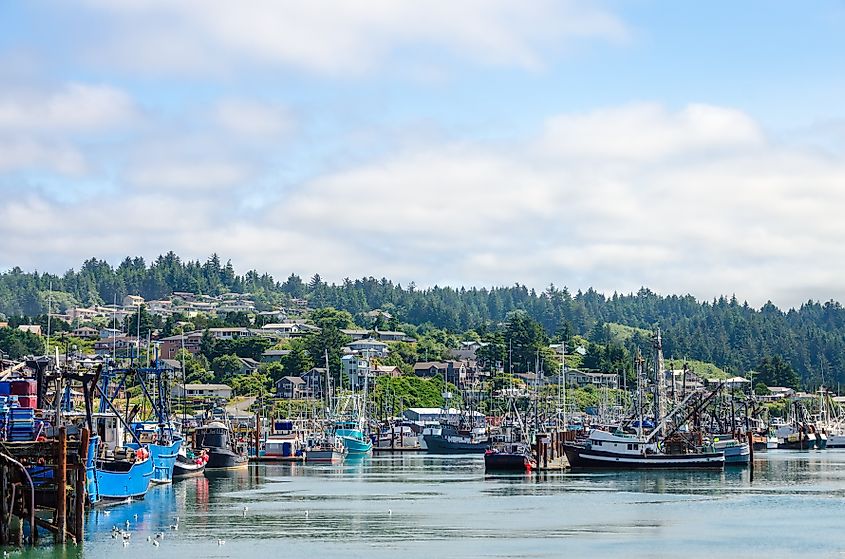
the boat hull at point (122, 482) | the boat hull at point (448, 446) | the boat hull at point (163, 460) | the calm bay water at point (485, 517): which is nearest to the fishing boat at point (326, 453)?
the boat hull at point (448, 446)

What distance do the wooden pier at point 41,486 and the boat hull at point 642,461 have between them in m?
70.0

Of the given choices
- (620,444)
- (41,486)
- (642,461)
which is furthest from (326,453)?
(41,486)

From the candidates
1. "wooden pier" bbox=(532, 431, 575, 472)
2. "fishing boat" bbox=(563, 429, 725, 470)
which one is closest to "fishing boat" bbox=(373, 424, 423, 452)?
"wooden pier" bbox=(532, 431, 575, 472)

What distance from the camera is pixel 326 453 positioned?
154 metres

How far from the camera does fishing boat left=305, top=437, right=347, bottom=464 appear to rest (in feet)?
503

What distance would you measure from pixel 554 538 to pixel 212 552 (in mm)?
16825

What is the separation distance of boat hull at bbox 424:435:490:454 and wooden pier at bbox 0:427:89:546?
12531 cm

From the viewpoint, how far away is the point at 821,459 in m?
165

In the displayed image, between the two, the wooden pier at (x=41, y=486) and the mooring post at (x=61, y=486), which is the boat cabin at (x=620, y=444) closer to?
the wooden pier at (x=41, y=486)

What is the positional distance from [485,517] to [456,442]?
110024mm

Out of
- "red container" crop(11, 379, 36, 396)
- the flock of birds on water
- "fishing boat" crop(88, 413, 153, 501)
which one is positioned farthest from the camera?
"fishing boat" crop(88, 413, 153, 501)

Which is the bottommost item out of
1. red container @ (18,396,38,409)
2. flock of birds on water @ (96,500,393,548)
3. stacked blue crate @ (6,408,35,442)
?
flock of birds on water @ (96,500,393,548)

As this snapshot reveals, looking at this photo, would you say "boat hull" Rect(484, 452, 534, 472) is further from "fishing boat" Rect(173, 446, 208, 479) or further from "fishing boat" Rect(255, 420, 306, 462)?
"fishing boat" Rect(255, 420, 306, 462)

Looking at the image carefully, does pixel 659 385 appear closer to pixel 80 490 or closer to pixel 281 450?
pixel 281 450
